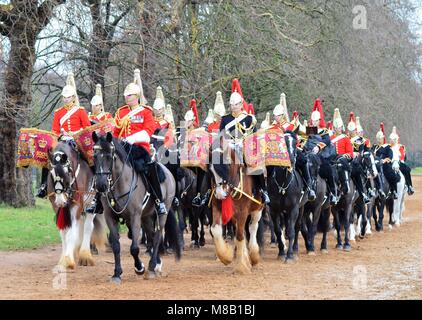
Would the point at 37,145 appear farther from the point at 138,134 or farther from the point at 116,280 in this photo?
the point at 116,280

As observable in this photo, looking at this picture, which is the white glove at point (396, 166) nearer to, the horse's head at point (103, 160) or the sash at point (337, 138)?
the sash at point (337, 138)

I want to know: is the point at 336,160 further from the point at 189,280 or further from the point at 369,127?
the point at 369,127

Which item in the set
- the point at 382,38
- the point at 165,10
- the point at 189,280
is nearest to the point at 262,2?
the point at 165,10

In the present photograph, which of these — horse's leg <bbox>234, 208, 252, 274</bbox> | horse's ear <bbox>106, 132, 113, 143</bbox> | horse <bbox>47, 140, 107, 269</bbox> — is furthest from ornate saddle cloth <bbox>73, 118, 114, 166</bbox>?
horse's leg <bbox>234, 208, 252, 274</bbox>

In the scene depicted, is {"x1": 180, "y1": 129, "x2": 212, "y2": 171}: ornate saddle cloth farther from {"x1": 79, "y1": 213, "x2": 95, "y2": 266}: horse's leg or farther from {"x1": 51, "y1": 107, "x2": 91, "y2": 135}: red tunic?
{"x1": 79, "y1": 213, "x2": 95, "y2": 266}: horse's leg

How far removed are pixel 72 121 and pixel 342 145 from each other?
6735 mm

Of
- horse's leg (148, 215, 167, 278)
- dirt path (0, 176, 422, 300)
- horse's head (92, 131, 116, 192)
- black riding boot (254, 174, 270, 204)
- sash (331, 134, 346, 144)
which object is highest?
sash (331, 134, 346, 144)

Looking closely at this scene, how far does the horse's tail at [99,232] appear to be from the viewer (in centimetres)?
1357

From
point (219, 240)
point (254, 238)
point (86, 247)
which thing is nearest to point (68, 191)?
point (86, 247)

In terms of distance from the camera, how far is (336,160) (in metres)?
16.6

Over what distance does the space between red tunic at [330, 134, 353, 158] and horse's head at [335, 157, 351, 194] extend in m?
0.36

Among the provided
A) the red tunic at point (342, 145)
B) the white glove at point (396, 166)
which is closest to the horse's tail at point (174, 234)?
the red tunic at point (342, 145)

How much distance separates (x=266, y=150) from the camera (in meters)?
12.9

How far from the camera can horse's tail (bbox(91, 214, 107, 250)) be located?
13.6m
